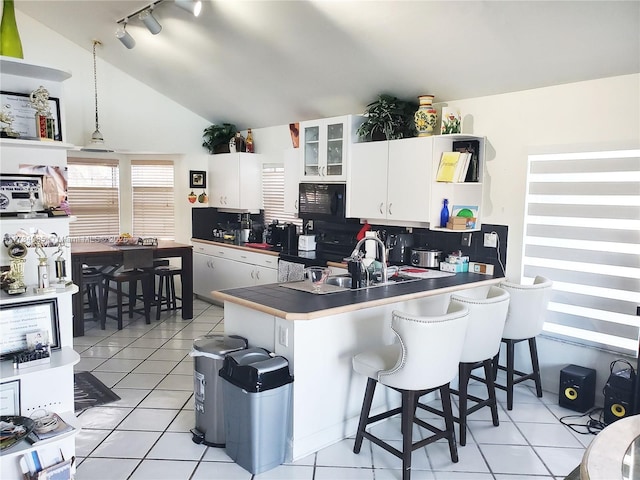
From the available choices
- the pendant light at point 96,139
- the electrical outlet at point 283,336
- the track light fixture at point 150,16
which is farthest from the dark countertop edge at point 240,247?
the electrical outlet at point 283,336

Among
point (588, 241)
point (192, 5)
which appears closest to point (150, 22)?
point (192, 5)

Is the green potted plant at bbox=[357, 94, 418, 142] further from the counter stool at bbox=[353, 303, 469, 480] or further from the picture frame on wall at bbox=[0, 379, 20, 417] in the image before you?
the picture frame on wall at bbox=[0, 379, 20, 417]

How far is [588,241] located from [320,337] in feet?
6.95

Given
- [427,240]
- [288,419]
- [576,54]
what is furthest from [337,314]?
[576,54]

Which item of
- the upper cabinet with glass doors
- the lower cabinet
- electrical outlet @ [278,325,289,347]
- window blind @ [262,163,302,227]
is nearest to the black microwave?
the upper cabinet with glass doors

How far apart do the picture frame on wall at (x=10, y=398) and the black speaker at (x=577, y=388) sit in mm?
3398

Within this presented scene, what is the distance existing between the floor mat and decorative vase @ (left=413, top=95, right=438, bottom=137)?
319cm

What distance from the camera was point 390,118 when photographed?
4484 mm

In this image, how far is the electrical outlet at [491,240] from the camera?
4.18 m

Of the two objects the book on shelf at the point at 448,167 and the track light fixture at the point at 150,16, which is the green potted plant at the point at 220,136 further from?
the book on shelf at the point at 448,167

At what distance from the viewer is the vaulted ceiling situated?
316cm

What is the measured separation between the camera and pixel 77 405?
11.6 ft

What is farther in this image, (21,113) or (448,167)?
(448,167)

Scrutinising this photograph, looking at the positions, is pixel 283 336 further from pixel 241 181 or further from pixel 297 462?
pixel 241 181
